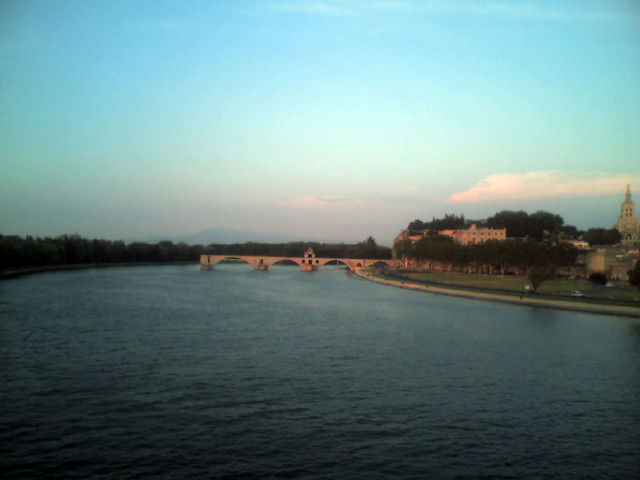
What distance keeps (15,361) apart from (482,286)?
31.5 metres

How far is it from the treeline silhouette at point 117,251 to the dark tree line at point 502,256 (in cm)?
3123

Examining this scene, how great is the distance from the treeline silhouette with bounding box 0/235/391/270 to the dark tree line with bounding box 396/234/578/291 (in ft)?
102

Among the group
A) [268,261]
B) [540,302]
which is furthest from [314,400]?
[268,261]

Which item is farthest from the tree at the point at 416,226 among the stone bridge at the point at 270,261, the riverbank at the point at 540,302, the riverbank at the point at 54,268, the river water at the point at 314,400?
the river water at the point at 314,400

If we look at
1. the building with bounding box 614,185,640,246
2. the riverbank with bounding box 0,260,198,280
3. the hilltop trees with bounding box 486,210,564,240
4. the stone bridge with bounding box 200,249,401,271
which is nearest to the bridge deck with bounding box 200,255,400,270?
the stone bridge with bounding box 200,249,401,271

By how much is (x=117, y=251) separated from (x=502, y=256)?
165 ft

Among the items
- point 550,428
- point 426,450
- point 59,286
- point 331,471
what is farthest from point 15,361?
point 59,286

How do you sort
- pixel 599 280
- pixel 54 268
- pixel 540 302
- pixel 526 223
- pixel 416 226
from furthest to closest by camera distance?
pixel 416 226 < pixel 526 223 < pixel 54 268 < pixel 599 280 < pixel 540 302

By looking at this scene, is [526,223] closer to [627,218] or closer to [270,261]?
[627,218]

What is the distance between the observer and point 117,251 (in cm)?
7175

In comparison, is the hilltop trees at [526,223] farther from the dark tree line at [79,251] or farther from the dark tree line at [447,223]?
the dark tree line at [79,251]

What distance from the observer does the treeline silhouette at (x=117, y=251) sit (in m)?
52.8

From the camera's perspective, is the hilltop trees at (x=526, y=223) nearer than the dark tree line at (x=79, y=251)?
No

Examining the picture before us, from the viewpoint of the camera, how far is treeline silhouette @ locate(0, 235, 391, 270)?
5275 centimetres
